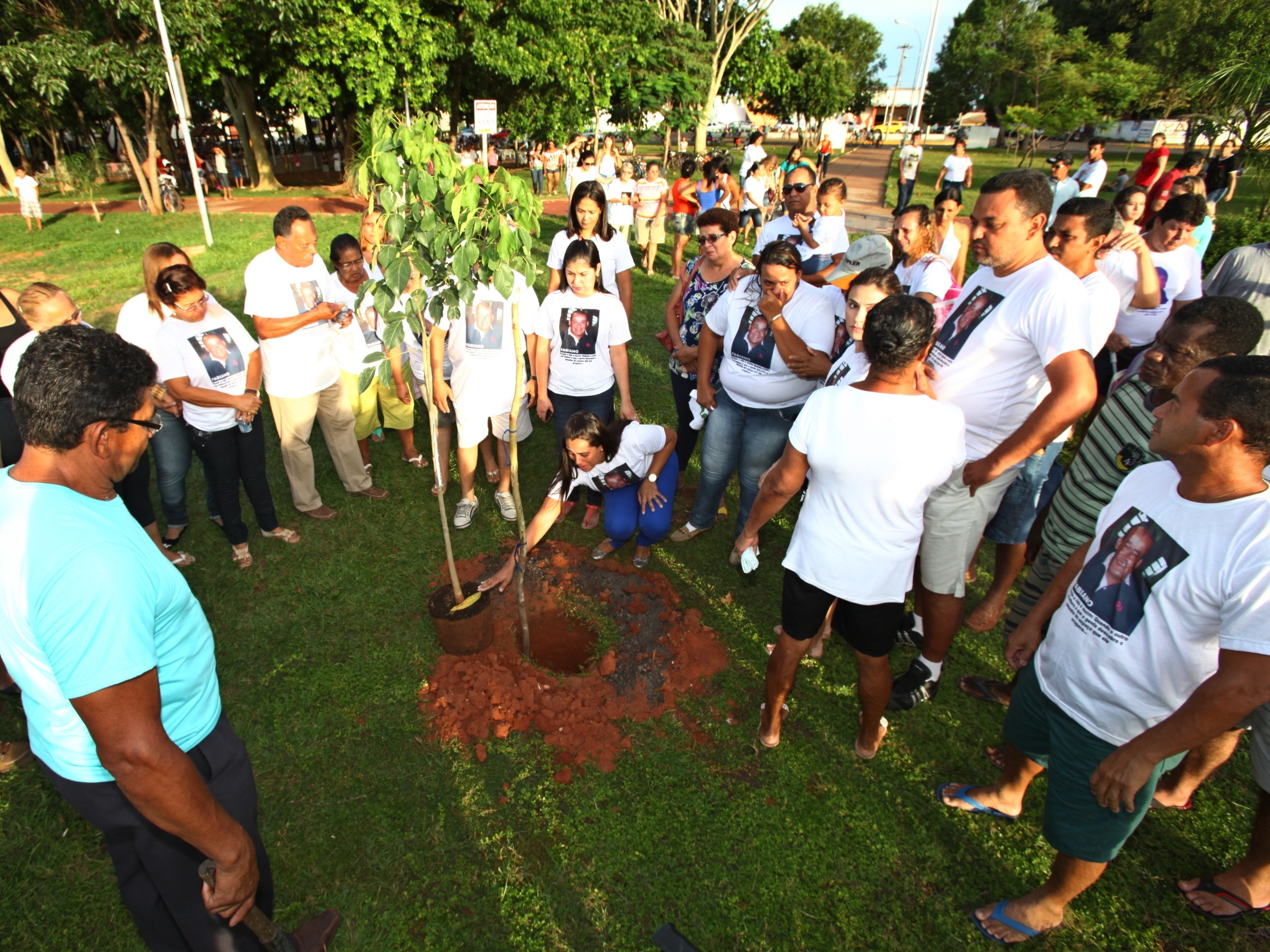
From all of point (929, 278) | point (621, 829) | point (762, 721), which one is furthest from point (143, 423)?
point (929, 278)

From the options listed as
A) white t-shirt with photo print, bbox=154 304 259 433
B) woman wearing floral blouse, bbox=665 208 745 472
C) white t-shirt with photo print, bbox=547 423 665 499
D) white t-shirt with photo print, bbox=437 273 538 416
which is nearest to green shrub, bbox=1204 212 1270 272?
woman wearing floral blouse, bbox=665 208 745 472

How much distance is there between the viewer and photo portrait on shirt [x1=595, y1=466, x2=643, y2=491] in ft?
14.0

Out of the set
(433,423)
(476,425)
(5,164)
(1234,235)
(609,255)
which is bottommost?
(476,425)

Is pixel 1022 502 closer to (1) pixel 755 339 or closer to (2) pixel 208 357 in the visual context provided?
(1) pixel 755 339

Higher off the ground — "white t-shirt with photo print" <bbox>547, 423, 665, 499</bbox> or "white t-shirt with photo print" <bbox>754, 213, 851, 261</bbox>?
"white t-shirt with photo print" <bbox>754, 213, 851, 261</bbox>

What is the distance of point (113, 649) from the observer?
4.79ft

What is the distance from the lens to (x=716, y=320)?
4.25 meters

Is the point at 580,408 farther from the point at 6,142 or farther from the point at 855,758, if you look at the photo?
the point at 6,142

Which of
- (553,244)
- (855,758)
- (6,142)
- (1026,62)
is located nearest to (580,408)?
(553,244)

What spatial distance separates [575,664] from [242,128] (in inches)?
1092

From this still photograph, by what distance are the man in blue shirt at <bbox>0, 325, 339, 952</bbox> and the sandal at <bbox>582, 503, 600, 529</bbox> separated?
10.6 feet

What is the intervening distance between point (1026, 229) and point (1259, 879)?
9.18 feet

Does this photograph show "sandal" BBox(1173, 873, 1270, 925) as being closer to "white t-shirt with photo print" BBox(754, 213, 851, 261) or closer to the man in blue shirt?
the man in blue shirt

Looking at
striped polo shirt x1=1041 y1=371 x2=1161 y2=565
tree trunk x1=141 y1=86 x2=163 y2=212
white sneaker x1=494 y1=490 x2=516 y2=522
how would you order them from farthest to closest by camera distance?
tree trunk x1=141 y1=86 x2=163 y2=212
white sneaker x1=494 y1=490 x2=516 y2=522
striped polo shirt x1=1041 y1=371 x2=1161 y2=565
